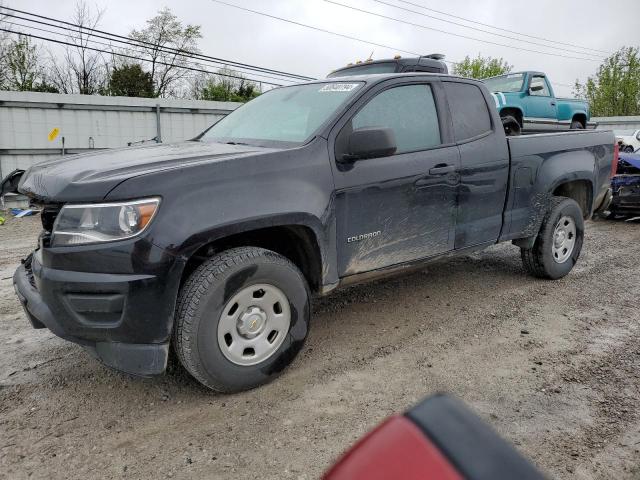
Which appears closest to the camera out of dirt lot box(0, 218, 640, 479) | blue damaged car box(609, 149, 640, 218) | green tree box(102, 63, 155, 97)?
dirt lot box(0, 218, 640, 479)

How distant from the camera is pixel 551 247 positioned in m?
4.71

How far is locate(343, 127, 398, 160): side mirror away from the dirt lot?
136 centimetres

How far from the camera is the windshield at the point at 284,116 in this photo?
330cm

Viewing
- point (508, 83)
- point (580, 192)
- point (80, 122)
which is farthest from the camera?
point (508, 83)

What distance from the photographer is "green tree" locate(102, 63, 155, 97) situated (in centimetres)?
3300

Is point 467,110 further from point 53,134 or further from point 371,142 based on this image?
point 53,134

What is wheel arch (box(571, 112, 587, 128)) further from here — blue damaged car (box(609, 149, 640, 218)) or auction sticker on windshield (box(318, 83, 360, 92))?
auction sticker on windshield (box(318, 83, 360, 92))

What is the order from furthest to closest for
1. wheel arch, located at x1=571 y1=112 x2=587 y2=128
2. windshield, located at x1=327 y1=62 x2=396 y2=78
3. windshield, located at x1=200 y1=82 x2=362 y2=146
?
wheel arch, located at x1=571 y1=112 x2=587 y2=128 → windshield, located at x1=327 y1=62 x2=396 y2=78 → windshield, located at x1=200 y1=82 x2=362 y2=146

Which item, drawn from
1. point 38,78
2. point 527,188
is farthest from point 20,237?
point 38,78

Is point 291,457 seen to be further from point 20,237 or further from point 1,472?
point 20,237

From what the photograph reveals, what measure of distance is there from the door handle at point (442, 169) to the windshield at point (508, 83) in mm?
10127

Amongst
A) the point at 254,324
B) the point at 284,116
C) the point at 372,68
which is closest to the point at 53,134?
the point at 372,68

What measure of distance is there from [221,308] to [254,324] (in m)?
0.25

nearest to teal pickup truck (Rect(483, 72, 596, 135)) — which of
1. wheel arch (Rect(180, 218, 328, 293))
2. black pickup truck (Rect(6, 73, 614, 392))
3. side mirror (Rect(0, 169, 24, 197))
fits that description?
black pickup truck (Rect(6, 73, 614, 392))
